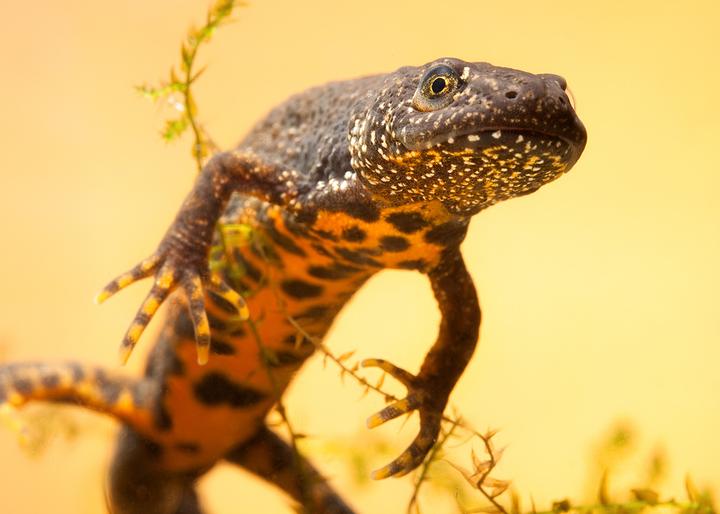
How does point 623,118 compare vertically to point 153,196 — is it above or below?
above

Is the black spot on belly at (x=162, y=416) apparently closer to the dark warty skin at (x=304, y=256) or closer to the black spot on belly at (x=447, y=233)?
the dark warty skin at (x=304, y=256)

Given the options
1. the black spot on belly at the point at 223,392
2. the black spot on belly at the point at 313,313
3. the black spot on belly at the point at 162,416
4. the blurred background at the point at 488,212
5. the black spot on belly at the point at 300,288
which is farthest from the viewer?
the blurred background at the point at 488,212

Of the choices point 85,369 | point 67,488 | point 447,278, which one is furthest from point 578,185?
point 67,488

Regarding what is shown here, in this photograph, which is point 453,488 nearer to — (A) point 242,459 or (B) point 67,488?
(A) point 242,459

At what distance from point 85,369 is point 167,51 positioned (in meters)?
3.57

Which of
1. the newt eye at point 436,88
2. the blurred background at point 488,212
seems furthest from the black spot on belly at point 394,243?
the blurred background at point 488,212

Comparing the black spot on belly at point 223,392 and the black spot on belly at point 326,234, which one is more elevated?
the black spot on belly at point 326,234

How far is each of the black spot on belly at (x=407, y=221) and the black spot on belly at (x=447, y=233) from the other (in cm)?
7

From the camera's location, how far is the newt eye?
2.41m

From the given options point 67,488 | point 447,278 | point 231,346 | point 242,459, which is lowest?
point 67,488

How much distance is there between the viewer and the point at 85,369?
432 centimetres

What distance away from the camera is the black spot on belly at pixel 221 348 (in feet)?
11.9

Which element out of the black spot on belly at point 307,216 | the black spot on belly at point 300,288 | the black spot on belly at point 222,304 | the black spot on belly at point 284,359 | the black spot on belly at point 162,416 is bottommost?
the black spot on belly at point 162,416

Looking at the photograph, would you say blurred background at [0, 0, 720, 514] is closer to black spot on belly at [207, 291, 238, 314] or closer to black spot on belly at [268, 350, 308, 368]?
black spot on belly at [268, 350, 308, 368]
